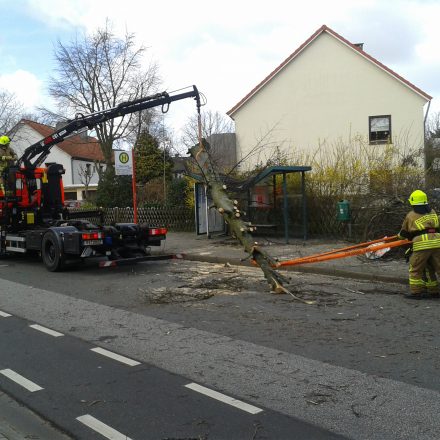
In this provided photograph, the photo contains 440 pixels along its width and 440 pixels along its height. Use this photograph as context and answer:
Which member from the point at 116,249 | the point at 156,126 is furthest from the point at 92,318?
the point at 156,126

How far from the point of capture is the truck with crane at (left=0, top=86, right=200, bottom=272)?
444 inches

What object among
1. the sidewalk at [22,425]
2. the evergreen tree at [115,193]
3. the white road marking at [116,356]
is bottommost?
the sidewalk at [22,425]

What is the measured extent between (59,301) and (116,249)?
330 centimetres

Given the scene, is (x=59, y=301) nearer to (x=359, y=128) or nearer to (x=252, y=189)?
(x=252, y=189)

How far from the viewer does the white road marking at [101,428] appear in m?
3.62

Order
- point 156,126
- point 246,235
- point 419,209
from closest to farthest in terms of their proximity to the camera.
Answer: point 419,209
point 246,235
point 156,126

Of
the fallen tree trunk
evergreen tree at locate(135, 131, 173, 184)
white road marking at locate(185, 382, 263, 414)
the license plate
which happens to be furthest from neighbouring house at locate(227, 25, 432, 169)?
white road marking at locate(185, 382, 263, 414)

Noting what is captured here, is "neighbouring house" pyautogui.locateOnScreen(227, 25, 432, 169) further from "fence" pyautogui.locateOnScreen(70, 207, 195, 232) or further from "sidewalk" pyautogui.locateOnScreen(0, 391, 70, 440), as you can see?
"sidewalk" pyautogui.locateOnScreen(0, 391, 70, 440)

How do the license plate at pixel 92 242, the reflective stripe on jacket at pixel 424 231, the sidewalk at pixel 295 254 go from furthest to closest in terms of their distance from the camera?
1. the license plate at pixel 92 242
2. the sidewalk at pixel 295 254
3. the reflective stripe on jacket at pixel 424 231

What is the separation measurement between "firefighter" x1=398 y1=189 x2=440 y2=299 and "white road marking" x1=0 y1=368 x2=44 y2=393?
571cm

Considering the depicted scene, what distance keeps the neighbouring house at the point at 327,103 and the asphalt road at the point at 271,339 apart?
50.8 feet

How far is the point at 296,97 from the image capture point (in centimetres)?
2658

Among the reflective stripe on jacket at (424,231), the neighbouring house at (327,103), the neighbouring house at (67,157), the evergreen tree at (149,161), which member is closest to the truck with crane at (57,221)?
the reflective stripe on jacket at (424,231)

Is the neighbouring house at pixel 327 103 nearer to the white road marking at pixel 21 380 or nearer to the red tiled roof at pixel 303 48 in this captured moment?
the red tiled roof at pixel 303 48
